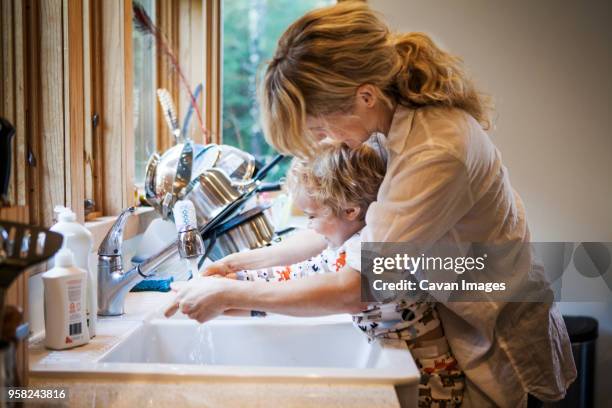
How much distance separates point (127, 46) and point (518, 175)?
1.55m

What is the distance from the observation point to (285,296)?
90 cm

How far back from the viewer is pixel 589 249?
2232mm

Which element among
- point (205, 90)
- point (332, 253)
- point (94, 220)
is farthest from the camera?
point (205, 90)

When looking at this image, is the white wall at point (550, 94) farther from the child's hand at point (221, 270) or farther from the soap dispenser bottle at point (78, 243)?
the soap dispenser bottle at point (78, 243)

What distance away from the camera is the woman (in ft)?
2.79

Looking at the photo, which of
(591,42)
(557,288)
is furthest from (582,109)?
(557,288)

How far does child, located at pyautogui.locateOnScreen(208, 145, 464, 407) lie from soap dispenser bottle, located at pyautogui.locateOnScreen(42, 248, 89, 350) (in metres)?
0.35

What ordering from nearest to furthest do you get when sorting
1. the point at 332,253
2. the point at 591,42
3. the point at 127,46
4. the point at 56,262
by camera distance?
the point at 56,262 → the point at 332,253 → the point at 127,46 → the point at 591,42

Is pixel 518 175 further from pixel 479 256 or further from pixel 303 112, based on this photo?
pixel 303 112

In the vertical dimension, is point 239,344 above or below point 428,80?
below

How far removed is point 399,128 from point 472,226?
0.68ft

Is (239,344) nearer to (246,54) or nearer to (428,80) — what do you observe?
(428,80)

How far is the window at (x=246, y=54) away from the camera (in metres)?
2.78

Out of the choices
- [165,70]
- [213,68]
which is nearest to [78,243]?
[165,70]
